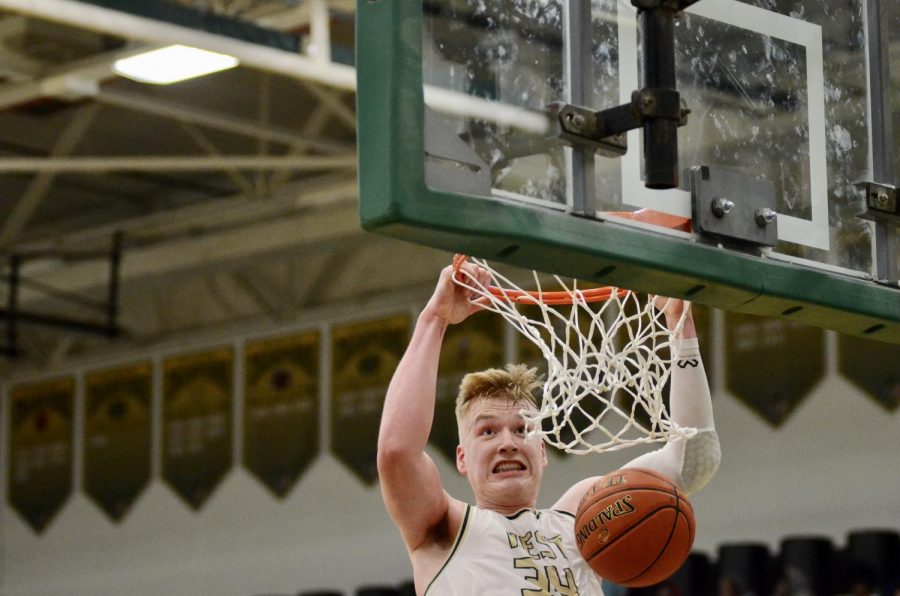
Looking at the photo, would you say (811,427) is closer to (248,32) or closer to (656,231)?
(248,32)

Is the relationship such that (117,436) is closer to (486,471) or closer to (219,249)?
(219,249)

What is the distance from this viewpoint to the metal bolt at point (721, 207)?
3.58 meters

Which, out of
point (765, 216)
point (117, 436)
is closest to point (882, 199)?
point (765, 216)

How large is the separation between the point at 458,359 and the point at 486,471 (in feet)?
28.7

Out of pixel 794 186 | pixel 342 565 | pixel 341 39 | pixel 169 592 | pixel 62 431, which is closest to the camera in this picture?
pixel 794 186

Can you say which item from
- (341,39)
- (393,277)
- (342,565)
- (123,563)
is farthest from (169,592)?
(341,39)

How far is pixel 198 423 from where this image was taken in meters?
14.8

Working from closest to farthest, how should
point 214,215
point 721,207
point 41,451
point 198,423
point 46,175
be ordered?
point 721,207
point 46,175
point 214,215
point 198,423
point 41,451

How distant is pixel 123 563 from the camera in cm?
1515

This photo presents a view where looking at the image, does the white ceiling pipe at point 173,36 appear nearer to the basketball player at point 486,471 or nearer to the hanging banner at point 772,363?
the hanging banner at point 772,363

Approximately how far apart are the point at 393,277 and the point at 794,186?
32.8ft

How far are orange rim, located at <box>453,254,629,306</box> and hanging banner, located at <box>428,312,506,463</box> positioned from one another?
8104 mm

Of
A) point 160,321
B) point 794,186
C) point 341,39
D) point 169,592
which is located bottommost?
point 169,592

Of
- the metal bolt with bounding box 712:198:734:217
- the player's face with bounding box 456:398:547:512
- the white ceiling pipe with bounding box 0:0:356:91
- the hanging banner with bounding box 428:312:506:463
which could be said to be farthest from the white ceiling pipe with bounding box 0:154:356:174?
the metal bolt with bounding box 712:198:734:217
